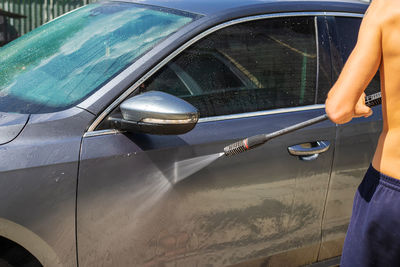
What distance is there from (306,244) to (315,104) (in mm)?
717

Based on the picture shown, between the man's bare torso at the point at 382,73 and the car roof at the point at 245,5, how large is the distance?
109 centimetres

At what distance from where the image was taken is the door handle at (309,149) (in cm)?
255

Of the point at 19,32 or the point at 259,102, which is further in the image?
the point at 19,32

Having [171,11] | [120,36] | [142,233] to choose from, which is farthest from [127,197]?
[171,11]

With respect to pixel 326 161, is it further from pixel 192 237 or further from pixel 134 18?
pixel 134 18

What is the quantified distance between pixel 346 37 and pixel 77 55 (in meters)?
1.44

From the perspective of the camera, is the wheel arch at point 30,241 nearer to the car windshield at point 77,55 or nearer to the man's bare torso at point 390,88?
the car windshield at point 77,55

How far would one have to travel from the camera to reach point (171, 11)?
104 inches

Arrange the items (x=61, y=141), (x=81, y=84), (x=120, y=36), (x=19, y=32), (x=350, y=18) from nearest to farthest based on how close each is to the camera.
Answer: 1. (x=61, y=141)
2. (x=81, y=84)
3. (x=120, y=36)
4. (x=350, y=18)
5. (x=19, y=32)

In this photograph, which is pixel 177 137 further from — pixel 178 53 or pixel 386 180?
pixel 386 180

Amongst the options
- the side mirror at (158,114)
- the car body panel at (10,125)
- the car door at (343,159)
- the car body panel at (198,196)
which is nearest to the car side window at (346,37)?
the car door at (343,159)

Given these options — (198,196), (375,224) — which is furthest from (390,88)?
(198,196)

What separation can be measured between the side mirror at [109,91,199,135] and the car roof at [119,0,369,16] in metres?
0.61

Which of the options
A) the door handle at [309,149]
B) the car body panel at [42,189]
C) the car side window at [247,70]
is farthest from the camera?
the door handle at [309,149]
